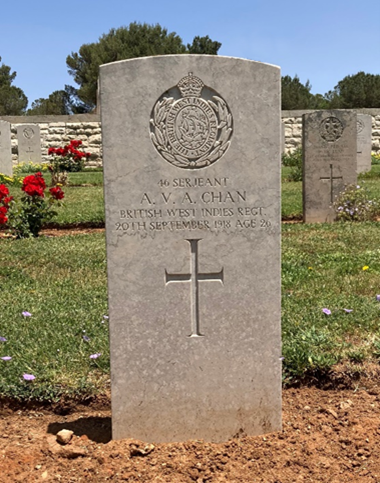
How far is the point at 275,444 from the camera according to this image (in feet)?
8.73

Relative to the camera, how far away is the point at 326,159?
917 centimetres

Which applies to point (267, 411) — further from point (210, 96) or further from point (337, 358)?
point (210, 96)

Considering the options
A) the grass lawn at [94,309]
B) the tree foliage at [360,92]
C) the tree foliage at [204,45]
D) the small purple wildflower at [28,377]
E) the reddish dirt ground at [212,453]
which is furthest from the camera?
the tree foliage at [204,45]

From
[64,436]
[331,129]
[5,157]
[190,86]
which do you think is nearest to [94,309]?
[64,436]

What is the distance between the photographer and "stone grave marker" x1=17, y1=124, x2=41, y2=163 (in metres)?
18.0

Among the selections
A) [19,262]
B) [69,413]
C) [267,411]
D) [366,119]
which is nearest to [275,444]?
[267,411]

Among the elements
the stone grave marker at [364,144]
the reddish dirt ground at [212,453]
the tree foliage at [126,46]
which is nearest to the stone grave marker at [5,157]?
the stone grave marker at [364,144]

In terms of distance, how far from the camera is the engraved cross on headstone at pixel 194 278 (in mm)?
2613

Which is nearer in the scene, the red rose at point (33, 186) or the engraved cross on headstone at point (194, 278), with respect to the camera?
the engraved cross on headstone at point (194, 278)

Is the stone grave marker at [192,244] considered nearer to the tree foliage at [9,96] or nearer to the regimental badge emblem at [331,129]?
the regimental badge emblem at [331,129]

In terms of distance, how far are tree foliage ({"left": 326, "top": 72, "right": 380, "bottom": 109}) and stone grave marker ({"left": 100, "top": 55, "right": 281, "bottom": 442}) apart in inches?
1314

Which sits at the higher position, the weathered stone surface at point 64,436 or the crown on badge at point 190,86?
the crown on badge at point 190,86

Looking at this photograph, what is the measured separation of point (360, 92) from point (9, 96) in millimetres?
24648

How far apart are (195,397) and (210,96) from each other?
1.36m
